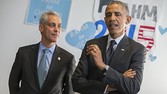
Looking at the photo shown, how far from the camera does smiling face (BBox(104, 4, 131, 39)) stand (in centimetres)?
202

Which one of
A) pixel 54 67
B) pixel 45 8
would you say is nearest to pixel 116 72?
pixel 54 67

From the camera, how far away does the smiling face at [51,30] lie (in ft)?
8.30

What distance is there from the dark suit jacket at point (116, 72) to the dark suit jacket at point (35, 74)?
18.8 inches

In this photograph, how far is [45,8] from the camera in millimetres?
3236

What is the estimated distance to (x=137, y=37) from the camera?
121 inches

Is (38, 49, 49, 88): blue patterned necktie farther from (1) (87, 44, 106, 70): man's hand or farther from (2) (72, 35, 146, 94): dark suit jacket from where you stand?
(1) (87, 44, 106, 70): man's hand

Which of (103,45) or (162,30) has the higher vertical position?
(162,30)

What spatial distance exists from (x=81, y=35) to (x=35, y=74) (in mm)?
932

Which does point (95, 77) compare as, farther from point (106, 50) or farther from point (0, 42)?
point (0, 42)

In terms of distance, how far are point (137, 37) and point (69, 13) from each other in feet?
2.94

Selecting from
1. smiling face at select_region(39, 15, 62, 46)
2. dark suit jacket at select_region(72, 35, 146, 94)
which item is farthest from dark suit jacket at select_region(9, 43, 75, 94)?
dark suit jacket at select_region(72, 35, 146, 94)

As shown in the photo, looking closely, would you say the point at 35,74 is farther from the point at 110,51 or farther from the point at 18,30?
the point at 18,30

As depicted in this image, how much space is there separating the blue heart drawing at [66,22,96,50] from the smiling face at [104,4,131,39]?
1.10m

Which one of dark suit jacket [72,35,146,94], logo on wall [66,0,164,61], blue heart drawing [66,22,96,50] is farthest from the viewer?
blue heart drawing [66,22,96,50]
